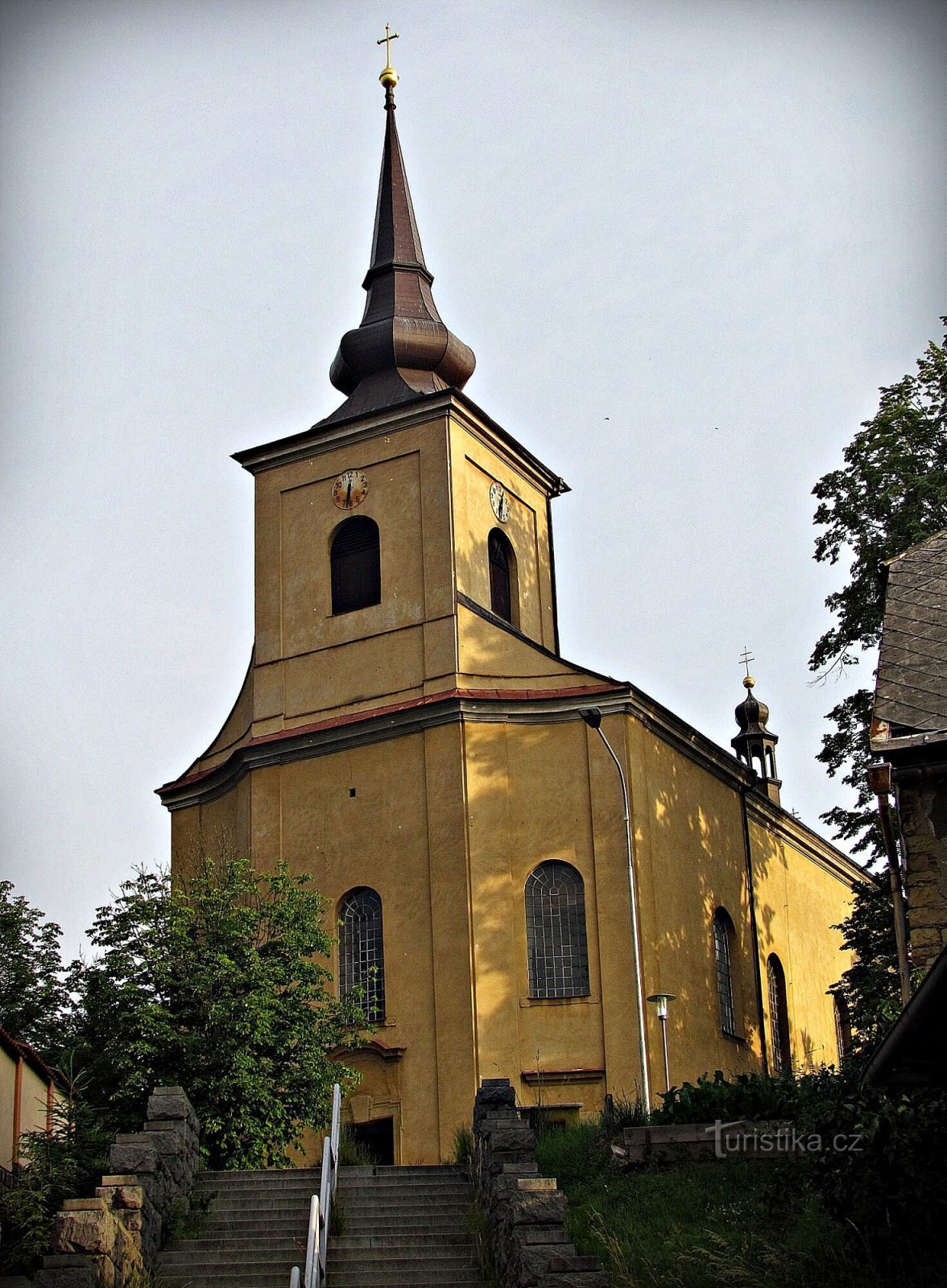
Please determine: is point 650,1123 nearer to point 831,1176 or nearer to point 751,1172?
point 751,1172

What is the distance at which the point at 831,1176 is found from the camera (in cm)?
1448

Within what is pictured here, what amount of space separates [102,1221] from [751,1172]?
6686 mm

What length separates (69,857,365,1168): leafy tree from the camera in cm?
2284

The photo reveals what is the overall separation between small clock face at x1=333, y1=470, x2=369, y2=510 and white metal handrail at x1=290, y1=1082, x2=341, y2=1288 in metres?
15.9

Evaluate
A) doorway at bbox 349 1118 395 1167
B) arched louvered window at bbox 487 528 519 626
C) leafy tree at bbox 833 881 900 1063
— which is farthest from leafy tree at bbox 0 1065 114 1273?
arched louvered window at bbox 487 528 519 626

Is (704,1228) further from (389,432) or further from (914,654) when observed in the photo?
(389,432)

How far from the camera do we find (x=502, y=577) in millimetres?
36219

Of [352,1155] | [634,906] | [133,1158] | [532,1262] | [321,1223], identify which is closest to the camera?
[532,1262]

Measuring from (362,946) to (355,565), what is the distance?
729cm

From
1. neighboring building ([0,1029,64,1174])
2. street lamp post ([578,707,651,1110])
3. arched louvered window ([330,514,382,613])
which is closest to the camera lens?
neighboring building ([0,1029,64,1174])

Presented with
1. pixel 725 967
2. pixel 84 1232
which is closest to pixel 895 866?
pixel 84 1232

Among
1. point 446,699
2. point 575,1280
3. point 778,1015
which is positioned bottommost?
point 575,1280

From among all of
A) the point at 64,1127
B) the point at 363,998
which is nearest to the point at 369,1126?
the point at 363,998

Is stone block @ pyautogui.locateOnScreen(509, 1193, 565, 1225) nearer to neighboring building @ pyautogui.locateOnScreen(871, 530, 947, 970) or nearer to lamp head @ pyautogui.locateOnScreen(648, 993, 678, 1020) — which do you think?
neighboring building @ pyautogui.locateOnScreen(871, 530, 947, 970)
